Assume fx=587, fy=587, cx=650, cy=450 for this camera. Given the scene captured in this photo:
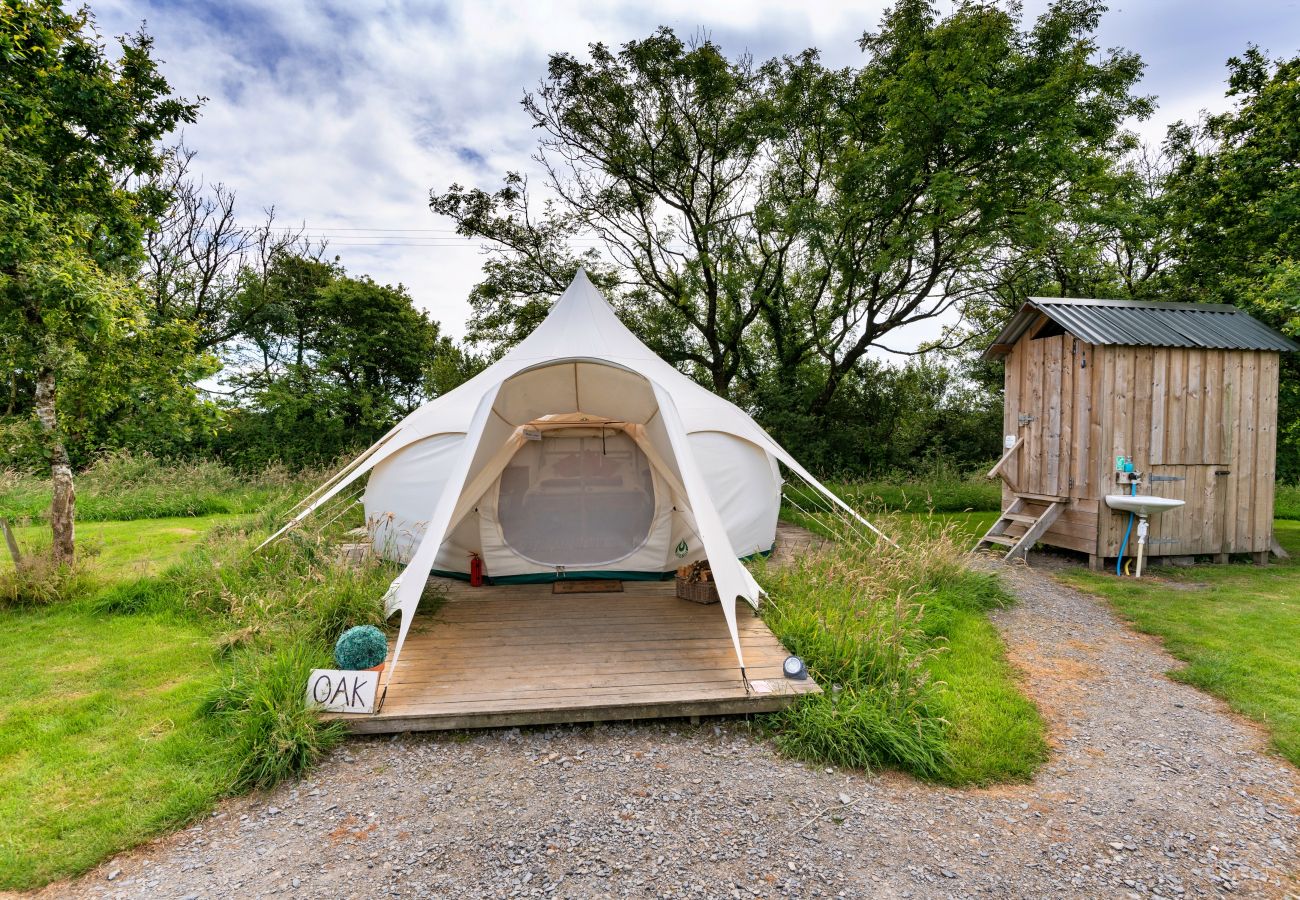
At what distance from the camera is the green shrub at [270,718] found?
7.75ft

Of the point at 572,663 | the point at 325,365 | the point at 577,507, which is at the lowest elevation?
the point at 572,663

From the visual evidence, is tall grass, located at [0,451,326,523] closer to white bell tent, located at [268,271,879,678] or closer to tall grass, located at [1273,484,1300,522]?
white bell tent, located at [268,271,879,678]

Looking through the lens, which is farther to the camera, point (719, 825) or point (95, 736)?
point (95, 736)

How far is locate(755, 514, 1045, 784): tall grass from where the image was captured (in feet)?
8.29

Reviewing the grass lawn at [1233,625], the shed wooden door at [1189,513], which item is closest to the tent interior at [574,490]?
the grass lawn at [1233,625]

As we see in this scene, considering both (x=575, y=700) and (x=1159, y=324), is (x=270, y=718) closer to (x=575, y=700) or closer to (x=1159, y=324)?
(x=575, y=700)

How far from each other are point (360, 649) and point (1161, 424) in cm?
684

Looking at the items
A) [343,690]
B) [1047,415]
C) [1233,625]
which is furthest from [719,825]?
[1047,415]

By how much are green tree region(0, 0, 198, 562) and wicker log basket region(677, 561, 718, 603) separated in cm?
402

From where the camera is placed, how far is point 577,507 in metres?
5.19

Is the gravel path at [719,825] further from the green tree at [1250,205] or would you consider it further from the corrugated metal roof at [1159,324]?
the green tree at [1250,205]

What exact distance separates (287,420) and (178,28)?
707cm

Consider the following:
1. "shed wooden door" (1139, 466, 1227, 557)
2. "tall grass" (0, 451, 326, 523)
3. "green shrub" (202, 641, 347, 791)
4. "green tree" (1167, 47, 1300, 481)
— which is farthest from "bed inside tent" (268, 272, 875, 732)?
"green tree" (1167, 47, 1300, 481)

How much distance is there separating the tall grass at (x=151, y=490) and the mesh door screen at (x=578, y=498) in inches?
123
